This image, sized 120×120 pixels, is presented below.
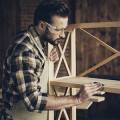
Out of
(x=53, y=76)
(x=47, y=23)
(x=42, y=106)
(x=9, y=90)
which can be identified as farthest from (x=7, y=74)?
(x=53, y=76)

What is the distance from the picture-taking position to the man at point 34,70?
2086 millimetres

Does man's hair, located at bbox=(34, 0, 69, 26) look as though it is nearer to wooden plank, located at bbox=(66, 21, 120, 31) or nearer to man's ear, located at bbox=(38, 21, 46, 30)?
man's ear, located at bbox=(38, 21, 46, 30)

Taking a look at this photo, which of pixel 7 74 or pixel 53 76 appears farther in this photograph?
pixel 53 76

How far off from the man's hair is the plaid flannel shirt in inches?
9.2

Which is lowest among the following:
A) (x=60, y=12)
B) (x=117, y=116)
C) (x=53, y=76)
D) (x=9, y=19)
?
(x=117, y=116)

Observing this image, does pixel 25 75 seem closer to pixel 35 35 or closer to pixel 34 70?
pixel 34 70

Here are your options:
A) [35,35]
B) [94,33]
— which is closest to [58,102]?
[35,35]

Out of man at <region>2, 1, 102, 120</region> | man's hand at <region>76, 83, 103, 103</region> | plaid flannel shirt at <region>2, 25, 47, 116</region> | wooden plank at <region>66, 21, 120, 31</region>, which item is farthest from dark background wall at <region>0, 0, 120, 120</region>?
plaid flannel shirt at <region>2, 25, 47, 116</region>

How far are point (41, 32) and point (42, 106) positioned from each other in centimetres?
62

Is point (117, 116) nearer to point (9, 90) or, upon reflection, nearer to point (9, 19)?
point (9, 19)

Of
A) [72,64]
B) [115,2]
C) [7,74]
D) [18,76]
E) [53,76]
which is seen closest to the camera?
[18,76]

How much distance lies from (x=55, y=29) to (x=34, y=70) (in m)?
0.40

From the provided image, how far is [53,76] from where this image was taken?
9.37 ft

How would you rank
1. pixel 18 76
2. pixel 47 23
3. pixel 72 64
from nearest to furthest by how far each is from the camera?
pixel 18 76 < pixel 47 23 < pixel 72 64
